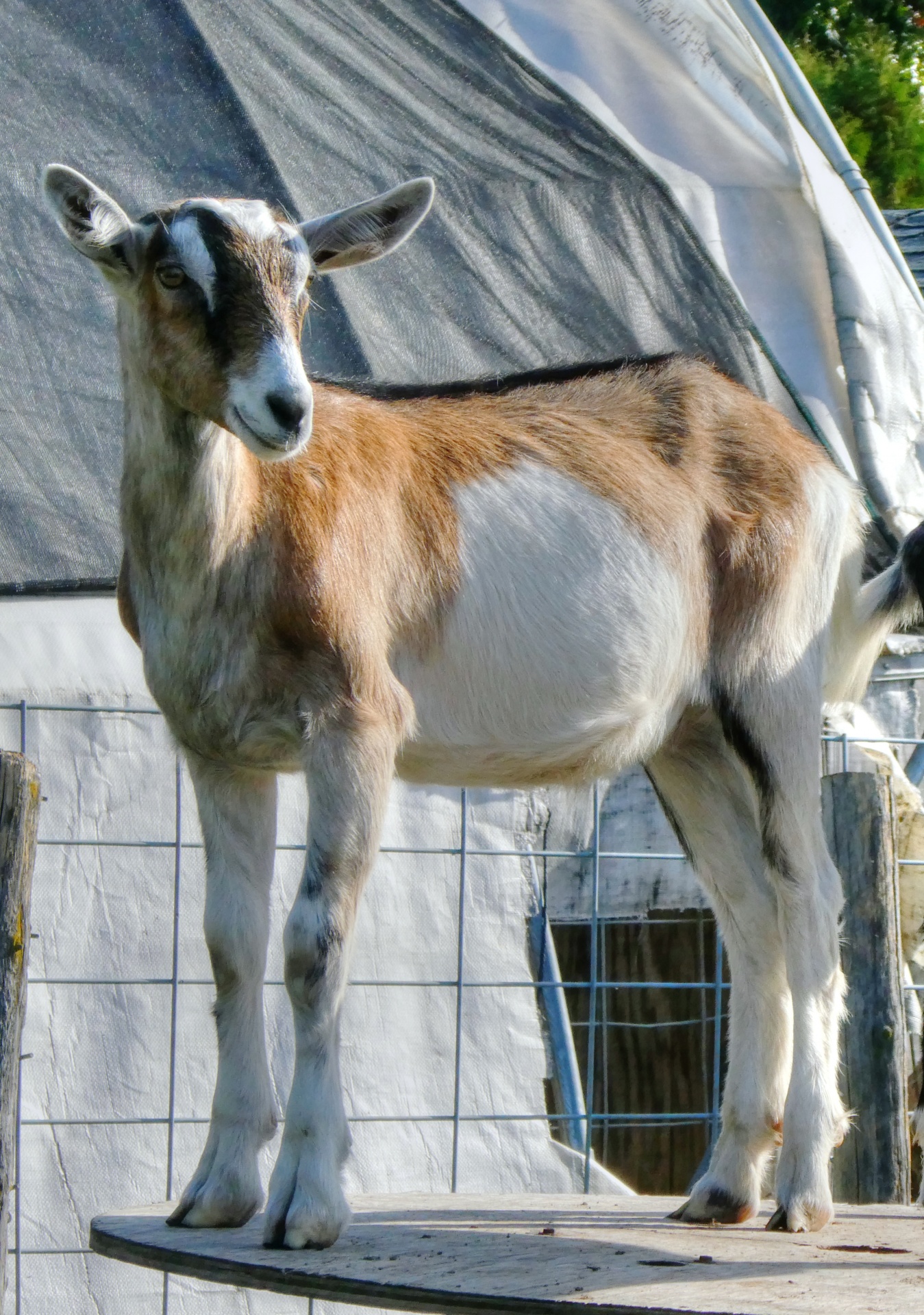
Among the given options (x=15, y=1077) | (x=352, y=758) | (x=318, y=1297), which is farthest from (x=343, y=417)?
(x=318, y=1297)

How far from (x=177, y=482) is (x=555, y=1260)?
1.76 m

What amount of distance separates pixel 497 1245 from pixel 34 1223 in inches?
85.7

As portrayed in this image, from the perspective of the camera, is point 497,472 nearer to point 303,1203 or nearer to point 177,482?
point 177,482

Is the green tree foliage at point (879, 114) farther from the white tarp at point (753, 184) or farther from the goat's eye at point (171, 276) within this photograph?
the goat's eye at point (171, 276)

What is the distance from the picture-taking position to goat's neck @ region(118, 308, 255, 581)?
3662 millimetres

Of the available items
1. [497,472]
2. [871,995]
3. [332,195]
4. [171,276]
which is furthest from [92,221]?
[332,195]

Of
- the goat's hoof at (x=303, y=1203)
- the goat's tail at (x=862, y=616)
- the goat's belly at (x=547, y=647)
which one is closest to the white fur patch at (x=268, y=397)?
the goat's belly at (x=547, y=647)

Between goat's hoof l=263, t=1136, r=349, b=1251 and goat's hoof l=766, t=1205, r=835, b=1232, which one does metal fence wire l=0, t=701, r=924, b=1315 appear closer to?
goat's hoof l=766, t=1205, r=835, b=1232

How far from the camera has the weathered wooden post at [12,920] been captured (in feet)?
10.7

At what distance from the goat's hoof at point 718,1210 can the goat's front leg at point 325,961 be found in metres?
1.00

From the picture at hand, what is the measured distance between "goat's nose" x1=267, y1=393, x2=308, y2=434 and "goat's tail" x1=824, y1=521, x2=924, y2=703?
1846mm

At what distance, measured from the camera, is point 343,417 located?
159 inches

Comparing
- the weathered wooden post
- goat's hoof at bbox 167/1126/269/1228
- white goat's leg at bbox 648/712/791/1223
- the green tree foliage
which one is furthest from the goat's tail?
the green tree foliage

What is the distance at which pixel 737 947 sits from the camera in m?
4.46
